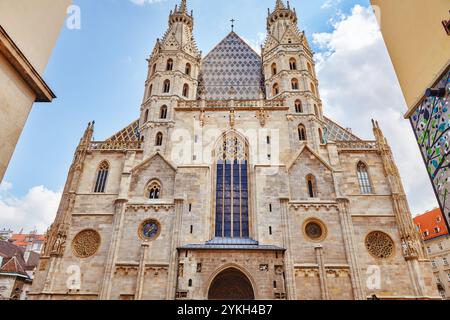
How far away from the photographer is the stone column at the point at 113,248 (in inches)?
583

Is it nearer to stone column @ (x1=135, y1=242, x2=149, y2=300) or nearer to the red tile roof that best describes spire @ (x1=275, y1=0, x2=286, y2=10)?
stone column @ (x1=135, y1=242, x2=149, y2=300)

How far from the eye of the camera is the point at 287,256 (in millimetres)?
15305

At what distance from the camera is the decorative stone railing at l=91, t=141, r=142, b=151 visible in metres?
19.7

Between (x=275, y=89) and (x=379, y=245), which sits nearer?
(x=379, y=245)

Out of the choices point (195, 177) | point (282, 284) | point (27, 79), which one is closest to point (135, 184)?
point (195, 177)

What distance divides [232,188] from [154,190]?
508cm

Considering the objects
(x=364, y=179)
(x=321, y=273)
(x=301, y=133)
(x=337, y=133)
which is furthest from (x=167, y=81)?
(x=321, y=273)

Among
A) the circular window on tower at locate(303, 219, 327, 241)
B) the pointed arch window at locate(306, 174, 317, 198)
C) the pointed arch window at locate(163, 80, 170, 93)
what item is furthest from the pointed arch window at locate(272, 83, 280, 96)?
the circular window on tower at locate(303, 219, 327, 241)

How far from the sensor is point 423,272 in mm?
14922

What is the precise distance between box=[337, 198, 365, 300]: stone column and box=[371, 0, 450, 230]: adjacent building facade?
12.9 metres

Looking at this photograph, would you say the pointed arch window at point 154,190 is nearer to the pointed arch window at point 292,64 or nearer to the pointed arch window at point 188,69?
the pointed arch window at point 188,69

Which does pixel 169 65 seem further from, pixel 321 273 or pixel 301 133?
pixel 321 273

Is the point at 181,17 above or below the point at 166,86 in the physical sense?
above
